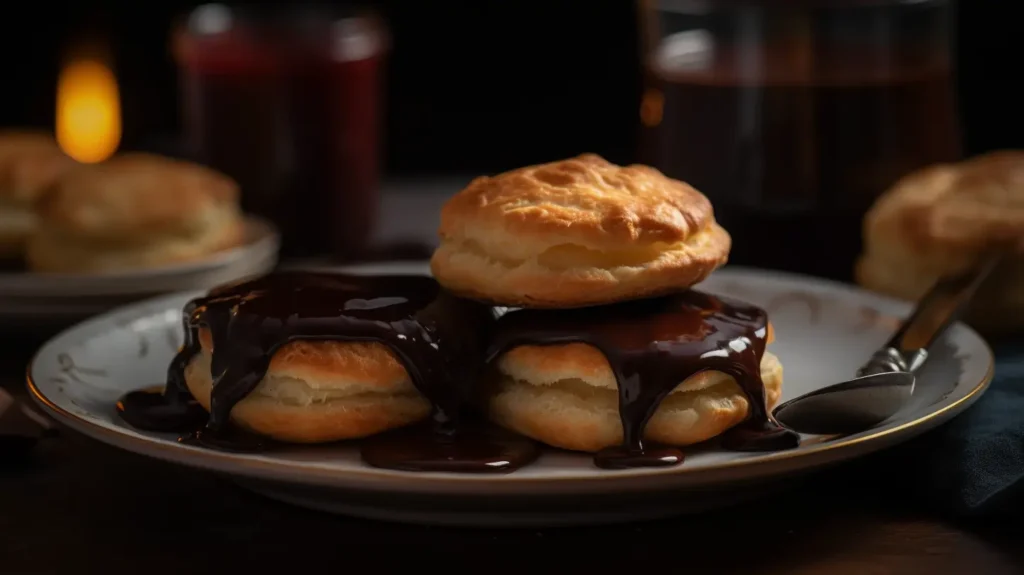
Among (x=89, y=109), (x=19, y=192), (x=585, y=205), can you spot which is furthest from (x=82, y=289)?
(x=89, y=109)

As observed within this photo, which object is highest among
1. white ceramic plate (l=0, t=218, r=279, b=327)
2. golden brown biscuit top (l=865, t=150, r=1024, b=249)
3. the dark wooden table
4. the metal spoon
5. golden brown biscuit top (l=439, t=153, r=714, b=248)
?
golden brown biscuit top (l=439, t=153, r=714, b=248)

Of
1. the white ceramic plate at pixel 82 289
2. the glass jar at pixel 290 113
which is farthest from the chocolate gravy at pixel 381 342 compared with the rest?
the glass jar at pixel 290 113

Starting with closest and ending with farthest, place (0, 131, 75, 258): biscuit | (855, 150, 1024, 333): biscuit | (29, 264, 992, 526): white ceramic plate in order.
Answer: (29, 264, 992, 526): white ceramic plate
(855, 150, 1024, 333): biscuit
(0, 131, 75, 258): biscuit

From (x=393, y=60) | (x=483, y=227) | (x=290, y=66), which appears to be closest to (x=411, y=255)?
(x=290, y=66)

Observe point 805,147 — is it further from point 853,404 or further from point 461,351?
point 461,351

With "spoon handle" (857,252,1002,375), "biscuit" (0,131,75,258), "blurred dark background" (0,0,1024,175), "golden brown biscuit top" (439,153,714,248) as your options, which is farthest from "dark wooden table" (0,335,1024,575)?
"blurred dark background" (0,0,1024,175)

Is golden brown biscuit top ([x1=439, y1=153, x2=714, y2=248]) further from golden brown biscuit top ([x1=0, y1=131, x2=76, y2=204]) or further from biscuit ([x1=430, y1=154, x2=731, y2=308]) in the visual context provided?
golden brown biscuit top ([x1=0, y1=131, x2=76, y2=204])

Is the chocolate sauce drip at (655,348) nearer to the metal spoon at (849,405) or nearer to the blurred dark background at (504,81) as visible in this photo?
the metal spoon at (849,405)
